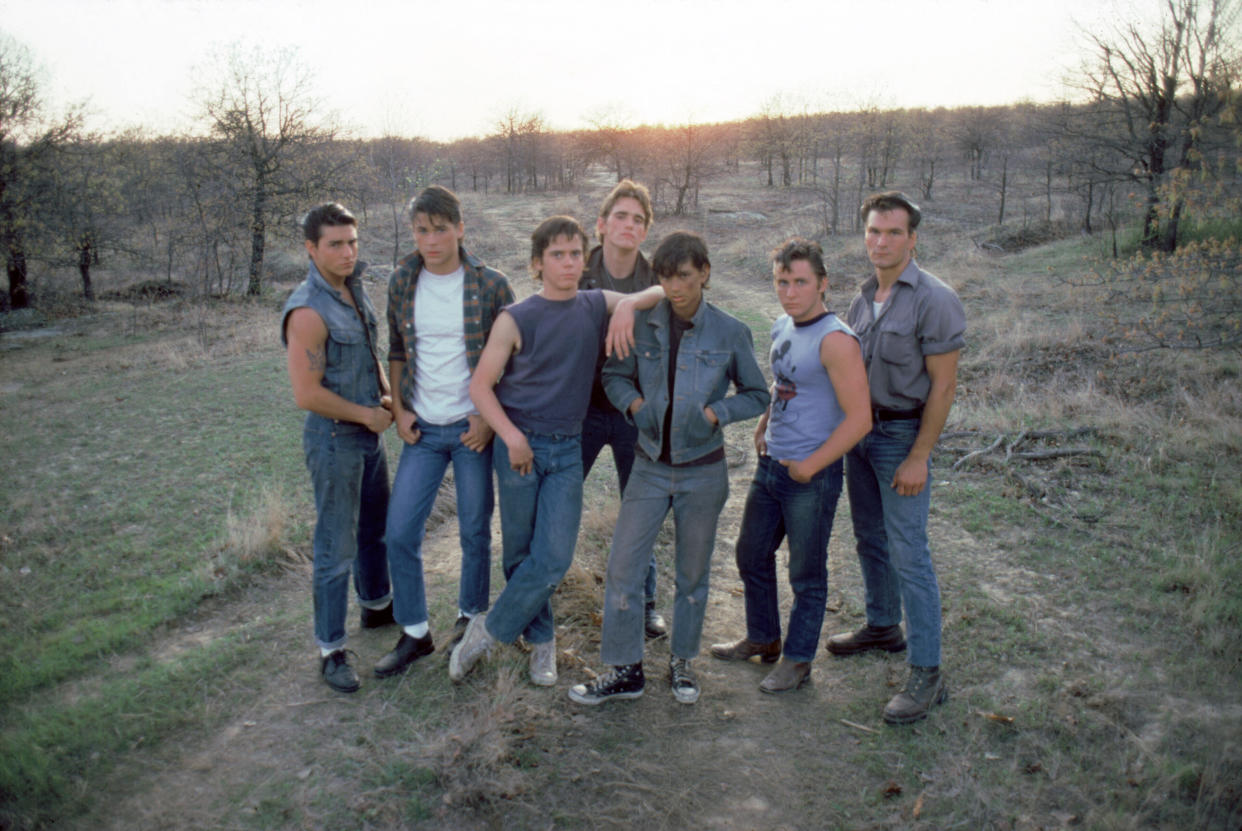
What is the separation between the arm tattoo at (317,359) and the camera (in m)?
3.14

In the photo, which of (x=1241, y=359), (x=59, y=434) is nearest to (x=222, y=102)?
(x=59, y=434)

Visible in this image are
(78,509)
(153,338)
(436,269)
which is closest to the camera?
(436,269)

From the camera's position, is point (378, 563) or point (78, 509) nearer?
point (378, 563)

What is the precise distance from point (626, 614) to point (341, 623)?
138cm

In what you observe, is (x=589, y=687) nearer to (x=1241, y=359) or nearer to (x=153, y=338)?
(x=1241, y=359)

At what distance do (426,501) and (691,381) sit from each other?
1.37m

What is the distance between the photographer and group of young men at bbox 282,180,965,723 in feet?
10.00

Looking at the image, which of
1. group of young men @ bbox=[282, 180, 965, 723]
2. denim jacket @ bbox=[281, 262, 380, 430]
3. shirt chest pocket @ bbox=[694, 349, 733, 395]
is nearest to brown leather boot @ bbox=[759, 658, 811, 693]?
group of young men @ bbox=[282, 180, 965, 723]

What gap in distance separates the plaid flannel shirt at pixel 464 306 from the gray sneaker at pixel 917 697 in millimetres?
2397

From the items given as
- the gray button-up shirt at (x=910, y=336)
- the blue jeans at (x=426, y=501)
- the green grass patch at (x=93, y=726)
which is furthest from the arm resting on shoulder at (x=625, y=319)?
the green grass patch at (x=93, y=726)

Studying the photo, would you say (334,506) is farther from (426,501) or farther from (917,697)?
(917,697)

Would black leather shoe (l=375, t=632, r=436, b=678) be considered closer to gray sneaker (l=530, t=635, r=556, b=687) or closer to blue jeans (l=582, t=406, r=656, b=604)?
gray sneaker (l=530, t=635, r=556, b=687)

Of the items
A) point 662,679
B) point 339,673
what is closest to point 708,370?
point 662,679

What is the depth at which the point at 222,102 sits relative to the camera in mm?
22359
